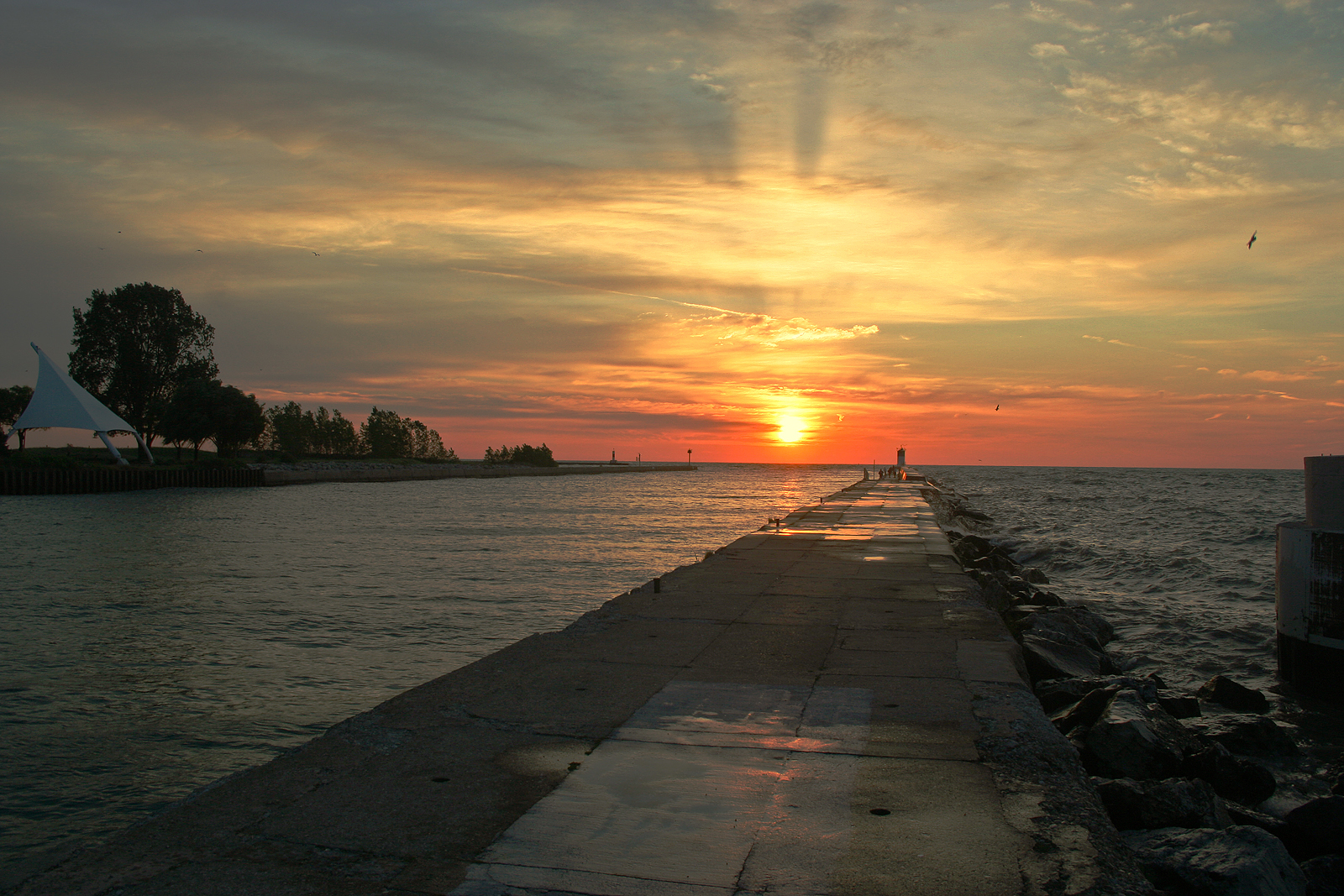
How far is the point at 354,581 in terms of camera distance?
1608 cm

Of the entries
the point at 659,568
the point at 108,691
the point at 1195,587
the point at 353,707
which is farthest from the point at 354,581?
the point at 1195,587

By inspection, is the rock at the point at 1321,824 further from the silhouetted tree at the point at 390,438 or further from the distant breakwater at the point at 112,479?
the silhouetted tree at the point at 390,438

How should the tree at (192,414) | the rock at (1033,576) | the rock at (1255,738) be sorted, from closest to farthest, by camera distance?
1. the rock at (1255,738)
2. the rock at (1033,576)
3. the tree at (192,414)

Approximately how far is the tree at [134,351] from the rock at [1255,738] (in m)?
85.2

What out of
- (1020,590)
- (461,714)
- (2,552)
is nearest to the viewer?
(461,714)

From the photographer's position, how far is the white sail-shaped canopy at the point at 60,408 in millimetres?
66562

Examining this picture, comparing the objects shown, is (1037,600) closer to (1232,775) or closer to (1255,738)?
(1255,738)

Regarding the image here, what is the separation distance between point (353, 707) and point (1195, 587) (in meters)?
15.2

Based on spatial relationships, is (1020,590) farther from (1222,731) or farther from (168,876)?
(168,876)

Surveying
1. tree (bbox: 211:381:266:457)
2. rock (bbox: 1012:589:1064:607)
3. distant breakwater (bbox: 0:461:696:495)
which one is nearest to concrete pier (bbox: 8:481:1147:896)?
rock (bbox: 1012:589:1064:607)

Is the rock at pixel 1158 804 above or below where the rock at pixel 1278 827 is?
above

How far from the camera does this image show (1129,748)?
18.1 ft

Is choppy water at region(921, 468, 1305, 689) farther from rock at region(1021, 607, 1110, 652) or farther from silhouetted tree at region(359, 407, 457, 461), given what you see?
silhouetted tree at region(359, 407, 457, 461)

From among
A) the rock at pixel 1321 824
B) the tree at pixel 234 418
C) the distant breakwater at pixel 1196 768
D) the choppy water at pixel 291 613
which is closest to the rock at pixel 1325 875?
the distant breakwater at pixel 1196 768
